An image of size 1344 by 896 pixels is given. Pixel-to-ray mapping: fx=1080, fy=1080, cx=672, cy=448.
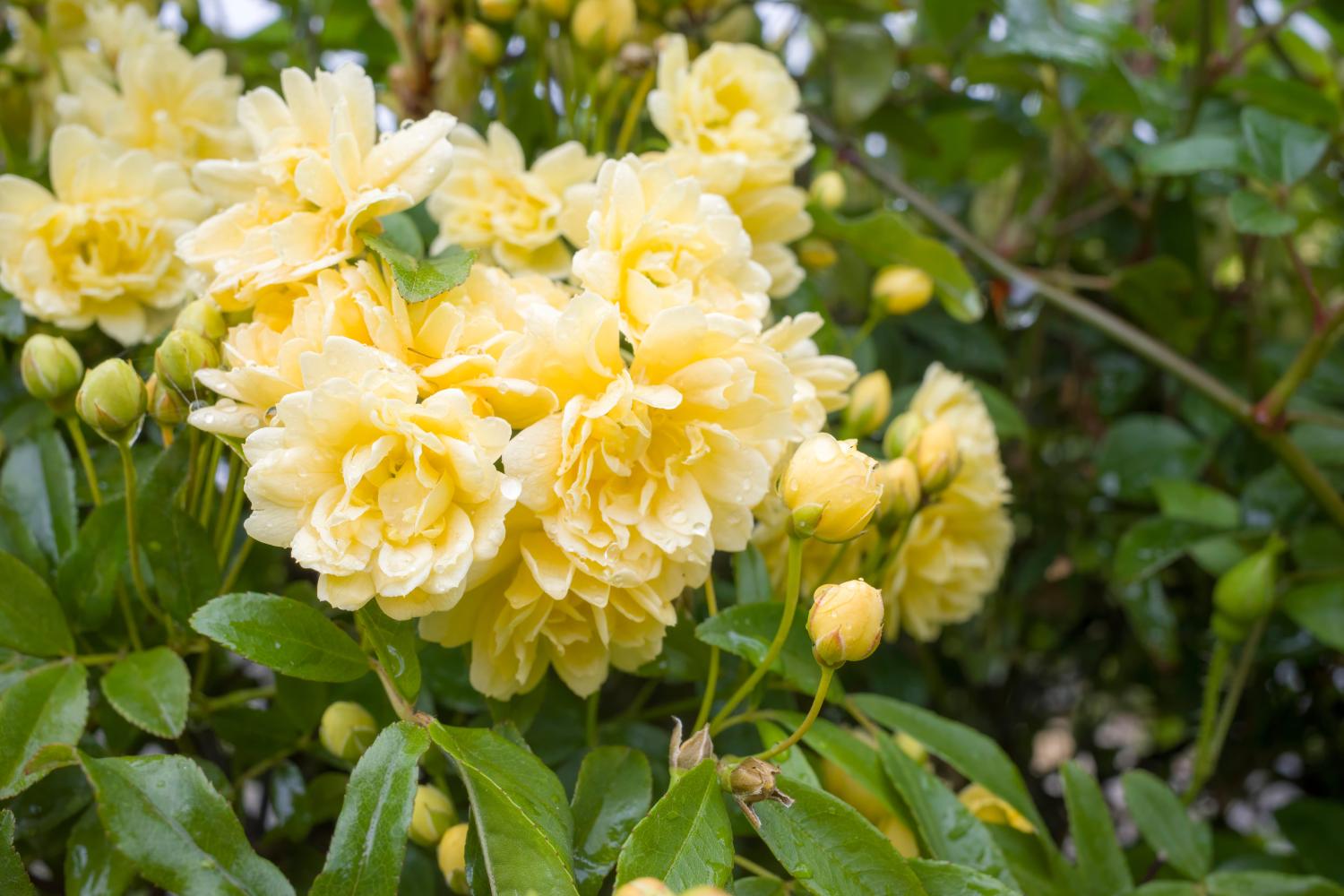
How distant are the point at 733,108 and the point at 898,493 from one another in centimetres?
30

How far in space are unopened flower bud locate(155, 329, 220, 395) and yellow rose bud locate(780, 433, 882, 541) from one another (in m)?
0.30

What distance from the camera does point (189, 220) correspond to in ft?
2.27

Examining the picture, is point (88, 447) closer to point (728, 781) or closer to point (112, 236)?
point (112, 236)

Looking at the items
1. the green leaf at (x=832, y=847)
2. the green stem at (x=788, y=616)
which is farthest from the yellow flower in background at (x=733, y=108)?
the green leaf at (x=832, y=847)

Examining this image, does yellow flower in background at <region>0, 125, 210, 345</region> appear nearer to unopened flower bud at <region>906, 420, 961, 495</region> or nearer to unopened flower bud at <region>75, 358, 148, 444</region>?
unopened flower bud at <region>75, 358, 148, 444</region>

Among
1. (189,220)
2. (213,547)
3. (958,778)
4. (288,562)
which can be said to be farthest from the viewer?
(958,778)

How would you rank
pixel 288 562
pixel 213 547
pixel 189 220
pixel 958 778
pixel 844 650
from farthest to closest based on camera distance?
pixel 958 778 < pixel 288 562 < pixel 189 220 < pixel 213 547 < pixel 844 650

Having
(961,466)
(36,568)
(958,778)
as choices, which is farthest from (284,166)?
(958,778)

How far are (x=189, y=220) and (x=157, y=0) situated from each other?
384 millimetres

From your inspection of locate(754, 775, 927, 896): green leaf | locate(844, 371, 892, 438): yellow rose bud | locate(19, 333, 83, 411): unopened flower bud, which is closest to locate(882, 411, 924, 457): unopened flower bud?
locate(844, 371, 892, 438): yellow rose bud

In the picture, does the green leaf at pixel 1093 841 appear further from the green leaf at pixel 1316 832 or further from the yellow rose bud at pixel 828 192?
the yellow rose bud at pixel 828 192

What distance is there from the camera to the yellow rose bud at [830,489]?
50 centimetres

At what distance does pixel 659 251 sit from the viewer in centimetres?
55

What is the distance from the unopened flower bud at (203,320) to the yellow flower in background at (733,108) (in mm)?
310
